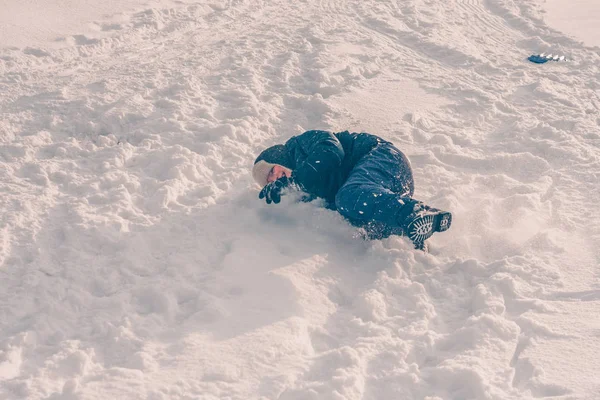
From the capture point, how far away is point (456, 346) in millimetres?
2598

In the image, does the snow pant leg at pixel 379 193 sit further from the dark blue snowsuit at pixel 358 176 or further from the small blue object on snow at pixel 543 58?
the small blue object on snow at pixel 543 58

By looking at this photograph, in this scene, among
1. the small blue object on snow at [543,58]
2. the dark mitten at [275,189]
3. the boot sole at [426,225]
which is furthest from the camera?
the small blue object on snow at [543,58]

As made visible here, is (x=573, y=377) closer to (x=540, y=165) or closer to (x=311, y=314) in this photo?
(x=311, y=314)

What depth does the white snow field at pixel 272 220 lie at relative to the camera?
97.0 inches

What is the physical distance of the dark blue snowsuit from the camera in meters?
3.05

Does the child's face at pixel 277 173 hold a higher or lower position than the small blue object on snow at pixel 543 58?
lower

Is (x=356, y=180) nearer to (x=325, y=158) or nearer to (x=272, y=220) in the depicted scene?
(x=325, y=158)

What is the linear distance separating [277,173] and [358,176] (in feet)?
1.59

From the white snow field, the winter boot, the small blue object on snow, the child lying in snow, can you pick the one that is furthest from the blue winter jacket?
the small blue object on snow

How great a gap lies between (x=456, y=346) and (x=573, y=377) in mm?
447

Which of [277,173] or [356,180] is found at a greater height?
[356,180]

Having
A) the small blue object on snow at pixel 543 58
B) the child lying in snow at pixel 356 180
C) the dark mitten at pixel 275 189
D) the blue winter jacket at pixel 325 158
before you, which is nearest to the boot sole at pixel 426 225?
the child lying in snow at pixel 356 180

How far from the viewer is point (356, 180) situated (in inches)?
129

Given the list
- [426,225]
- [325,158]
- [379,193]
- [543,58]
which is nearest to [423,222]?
[426,225]
